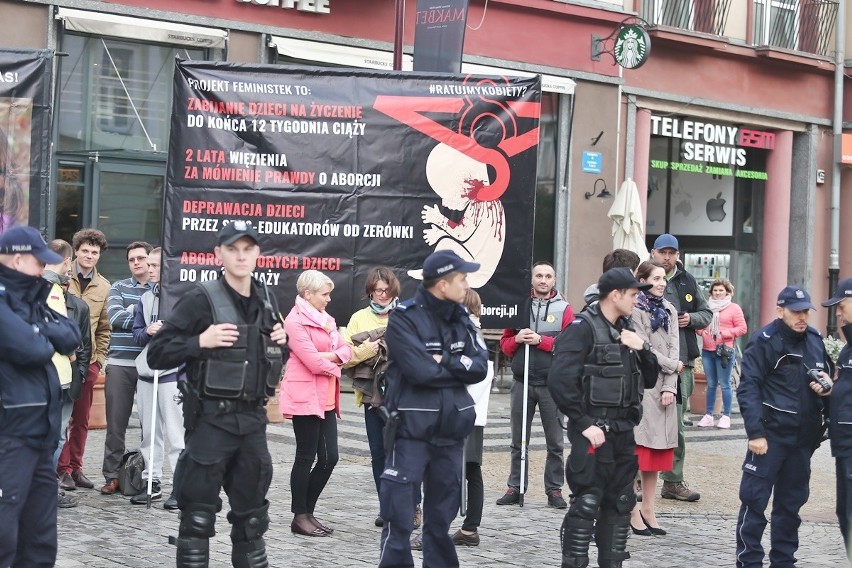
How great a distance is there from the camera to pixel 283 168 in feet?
32.8

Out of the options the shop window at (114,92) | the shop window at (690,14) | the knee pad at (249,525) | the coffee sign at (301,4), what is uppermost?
the shop window at (690,14)

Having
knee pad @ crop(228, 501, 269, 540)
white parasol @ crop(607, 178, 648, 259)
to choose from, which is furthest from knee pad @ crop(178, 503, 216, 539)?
white parasol @ crop(607, 178, 648, 259)

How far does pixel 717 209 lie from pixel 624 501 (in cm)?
1753

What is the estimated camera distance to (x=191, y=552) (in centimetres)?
694

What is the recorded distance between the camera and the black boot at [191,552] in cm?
693

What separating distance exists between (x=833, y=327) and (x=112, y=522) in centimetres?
1816

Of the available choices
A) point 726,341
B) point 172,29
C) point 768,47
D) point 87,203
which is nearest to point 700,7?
point 768,47

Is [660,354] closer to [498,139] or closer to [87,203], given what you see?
[498,139]

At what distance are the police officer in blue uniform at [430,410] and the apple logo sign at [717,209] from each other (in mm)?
17842

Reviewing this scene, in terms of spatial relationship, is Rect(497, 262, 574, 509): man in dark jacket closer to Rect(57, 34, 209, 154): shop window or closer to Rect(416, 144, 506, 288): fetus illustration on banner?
Rect(416, 144, 506, 288): fetus illustration on banner

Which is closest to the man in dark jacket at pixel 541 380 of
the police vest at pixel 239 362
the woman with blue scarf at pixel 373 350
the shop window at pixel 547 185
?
the woman with blue scarf at pixel 373 350

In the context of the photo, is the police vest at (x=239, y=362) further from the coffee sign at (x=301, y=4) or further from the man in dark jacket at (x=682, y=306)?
the coffee sign at (x=301, y=4)

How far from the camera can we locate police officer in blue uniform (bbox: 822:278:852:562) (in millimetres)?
8195

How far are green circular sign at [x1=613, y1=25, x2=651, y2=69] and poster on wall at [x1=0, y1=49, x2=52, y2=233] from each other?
12.6m
